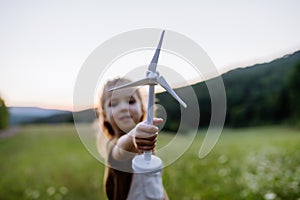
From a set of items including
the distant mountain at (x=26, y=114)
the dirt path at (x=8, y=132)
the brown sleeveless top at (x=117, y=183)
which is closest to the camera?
the brown sleeveless top at (x=117, y=183)

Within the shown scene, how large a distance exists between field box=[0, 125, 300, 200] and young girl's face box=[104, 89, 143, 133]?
1206mm

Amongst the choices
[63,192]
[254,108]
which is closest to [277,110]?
[254,108]

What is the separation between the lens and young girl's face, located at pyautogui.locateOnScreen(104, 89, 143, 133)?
31.4 inches

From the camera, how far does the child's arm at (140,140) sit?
611 mm

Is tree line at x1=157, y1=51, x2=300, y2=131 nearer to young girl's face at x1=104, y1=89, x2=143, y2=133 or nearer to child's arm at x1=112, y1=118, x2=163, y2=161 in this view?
young girl's face at x1=104, y1=89, x2=143, y2=133

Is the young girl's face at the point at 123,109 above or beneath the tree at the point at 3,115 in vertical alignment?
above

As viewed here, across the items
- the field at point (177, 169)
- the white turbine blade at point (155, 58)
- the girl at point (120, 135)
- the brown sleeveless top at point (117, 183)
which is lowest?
the field at point (177, 169)

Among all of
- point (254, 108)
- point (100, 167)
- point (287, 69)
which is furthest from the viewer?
point (254, 108)

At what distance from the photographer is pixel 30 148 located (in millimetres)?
2605

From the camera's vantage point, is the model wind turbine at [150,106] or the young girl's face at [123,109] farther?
the young girl's face at [123,109]

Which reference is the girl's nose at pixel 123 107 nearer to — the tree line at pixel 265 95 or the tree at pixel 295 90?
the tree line at pixel 265 95

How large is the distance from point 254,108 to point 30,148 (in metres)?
2.09

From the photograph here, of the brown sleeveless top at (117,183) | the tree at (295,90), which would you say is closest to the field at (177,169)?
the tree at (295,90)

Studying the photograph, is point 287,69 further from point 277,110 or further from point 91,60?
point 91,60
